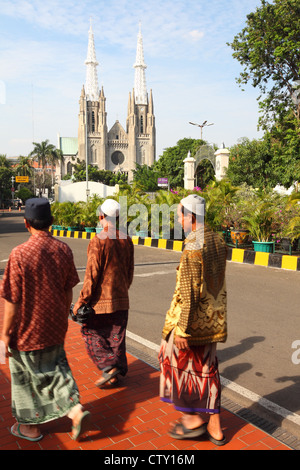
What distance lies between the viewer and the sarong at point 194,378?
2879 mm

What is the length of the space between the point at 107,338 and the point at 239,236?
918 cm

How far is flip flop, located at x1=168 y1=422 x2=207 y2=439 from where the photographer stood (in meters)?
2.91

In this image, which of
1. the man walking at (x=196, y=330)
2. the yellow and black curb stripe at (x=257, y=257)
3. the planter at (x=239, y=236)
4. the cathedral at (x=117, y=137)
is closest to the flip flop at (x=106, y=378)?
the man walking at (x=196, y=330)

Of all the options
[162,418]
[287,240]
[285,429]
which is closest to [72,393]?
[162,418]

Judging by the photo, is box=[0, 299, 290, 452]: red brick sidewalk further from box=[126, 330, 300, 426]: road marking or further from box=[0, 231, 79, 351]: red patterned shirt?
box=[0, 231, 79, 351]: red patterned shirt

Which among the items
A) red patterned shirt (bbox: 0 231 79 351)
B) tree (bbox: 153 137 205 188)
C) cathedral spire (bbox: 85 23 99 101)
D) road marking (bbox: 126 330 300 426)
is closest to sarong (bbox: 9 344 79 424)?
red patterned shirt (bbox: 0 231 79 351)

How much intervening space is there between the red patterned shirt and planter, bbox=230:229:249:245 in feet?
32.8

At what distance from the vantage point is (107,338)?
3.83 metres

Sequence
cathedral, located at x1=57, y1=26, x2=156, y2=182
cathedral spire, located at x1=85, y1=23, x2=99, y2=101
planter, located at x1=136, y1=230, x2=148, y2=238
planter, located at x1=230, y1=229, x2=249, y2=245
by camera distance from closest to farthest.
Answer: planter, located at x1=230, y1=229, x2=249, y2=245 < planter, located at x1=136, y1=230, x2=148, y2=238 < cathedral, located at x1=57, y1=26, x2=156, y2=182 < cathedral spire, located at x1=85, y1=23, x2=99, y2=101

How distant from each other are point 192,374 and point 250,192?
40.1 feet

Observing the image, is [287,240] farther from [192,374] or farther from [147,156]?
[147,156]

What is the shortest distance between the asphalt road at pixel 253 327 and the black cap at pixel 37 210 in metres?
2.22

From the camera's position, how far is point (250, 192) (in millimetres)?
14484
